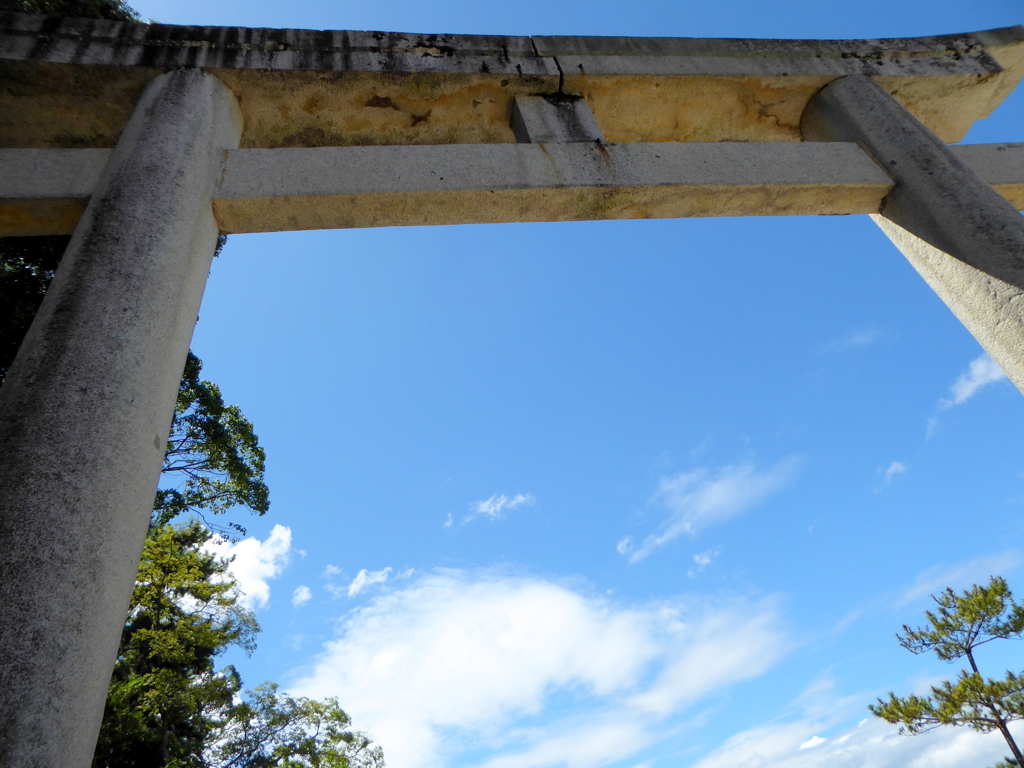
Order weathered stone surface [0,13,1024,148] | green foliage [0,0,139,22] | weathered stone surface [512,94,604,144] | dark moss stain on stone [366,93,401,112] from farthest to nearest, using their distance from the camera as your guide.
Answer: green foliage [0,0,139,22] < dark moss stain on stone [366,93,401,112] < weathered stone surface [512,94,604,144] < weathered stone surface [0,13,1024,148]

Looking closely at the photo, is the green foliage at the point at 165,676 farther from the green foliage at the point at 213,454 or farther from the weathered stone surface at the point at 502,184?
the weathered stone surface at the point at 502,184

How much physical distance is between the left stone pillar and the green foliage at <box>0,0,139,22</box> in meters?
4.09

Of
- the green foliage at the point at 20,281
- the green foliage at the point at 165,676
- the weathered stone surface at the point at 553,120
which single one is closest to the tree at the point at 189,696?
the green foliage at the point at 165,676

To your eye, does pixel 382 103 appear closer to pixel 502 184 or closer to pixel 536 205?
pixel 502 184

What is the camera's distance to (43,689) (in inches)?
71.2

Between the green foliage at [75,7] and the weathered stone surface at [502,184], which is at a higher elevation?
the green foliage at [75,7]

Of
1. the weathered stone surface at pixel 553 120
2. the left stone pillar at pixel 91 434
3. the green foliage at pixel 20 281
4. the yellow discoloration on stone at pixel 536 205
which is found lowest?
the left stone pillar at pixel 91 434

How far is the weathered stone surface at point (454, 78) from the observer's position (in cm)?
425

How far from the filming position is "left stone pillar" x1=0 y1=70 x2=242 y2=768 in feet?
6.11

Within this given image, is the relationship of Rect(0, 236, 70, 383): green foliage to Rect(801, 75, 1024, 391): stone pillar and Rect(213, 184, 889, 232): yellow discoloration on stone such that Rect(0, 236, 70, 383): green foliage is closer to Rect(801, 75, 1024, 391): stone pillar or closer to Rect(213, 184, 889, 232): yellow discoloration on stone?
Rect(213, 184, 889, 232): yellow discoloration on stone

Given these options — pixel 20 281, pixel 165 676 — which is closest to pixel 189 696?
pixel 165 676

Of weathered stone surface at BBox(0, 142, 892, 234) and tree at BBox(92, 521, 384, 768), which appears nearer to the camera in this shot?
weathered stone surface at BBox(0, 142, 892, 234)

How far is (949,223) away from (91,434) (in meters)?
4.75

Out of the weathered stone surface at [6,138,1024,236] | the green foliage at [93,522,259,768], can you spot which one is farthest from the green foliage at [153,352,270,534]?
the weathered stone surface at [6,138,1024,236]
